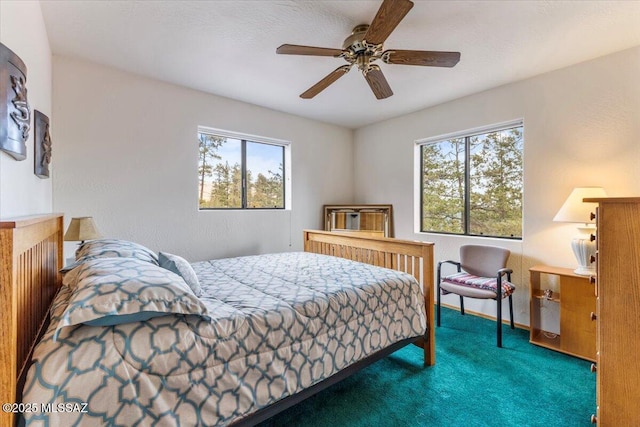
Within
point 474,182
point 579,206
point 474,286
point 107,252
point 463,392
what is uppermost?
point 474,182

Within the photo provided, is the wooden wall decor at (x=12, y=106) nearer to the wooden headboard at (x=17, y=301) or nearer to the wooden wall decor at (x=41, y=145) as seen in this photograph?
the wooden headboard at (x=17, y=301)

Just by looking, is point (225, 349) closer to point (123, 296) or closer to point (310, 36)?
point (123, 296)

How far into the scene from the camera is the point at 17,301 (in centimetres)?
89

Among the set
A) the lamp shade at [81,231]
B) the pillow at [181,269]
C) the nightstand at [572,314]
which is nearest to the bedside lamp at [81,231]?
the lamp shade at [81,231]

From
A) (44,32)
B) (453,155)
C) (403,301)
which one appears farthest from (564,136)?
(44,32)

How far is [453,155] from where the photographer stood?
363 centimetres

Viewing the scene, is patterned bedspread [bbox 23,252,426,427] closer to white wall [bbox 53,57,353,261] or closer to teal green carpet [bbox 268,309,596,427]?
teal green carpet [bbox 268,309,596,427]

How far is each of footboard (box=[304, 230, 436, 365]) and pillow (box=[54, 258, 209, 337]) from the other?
1659 millimetres

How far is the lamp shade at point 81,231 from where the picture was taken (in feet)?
6.97

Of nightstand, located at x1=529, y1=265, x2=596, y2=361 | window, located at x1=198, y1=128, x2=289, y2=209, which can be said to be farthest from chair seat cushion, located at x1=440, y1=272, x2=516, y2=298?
window, located at x1=198, y1=128, x2=289, y2=209

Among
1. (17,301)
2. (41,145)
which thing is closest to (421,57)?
(17,301)

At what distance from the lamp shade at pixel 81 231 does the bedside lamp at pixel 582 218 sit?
3.78m

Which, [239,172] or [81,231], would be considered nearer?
[81,231]

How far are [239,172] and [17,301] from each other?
290 centimetres
